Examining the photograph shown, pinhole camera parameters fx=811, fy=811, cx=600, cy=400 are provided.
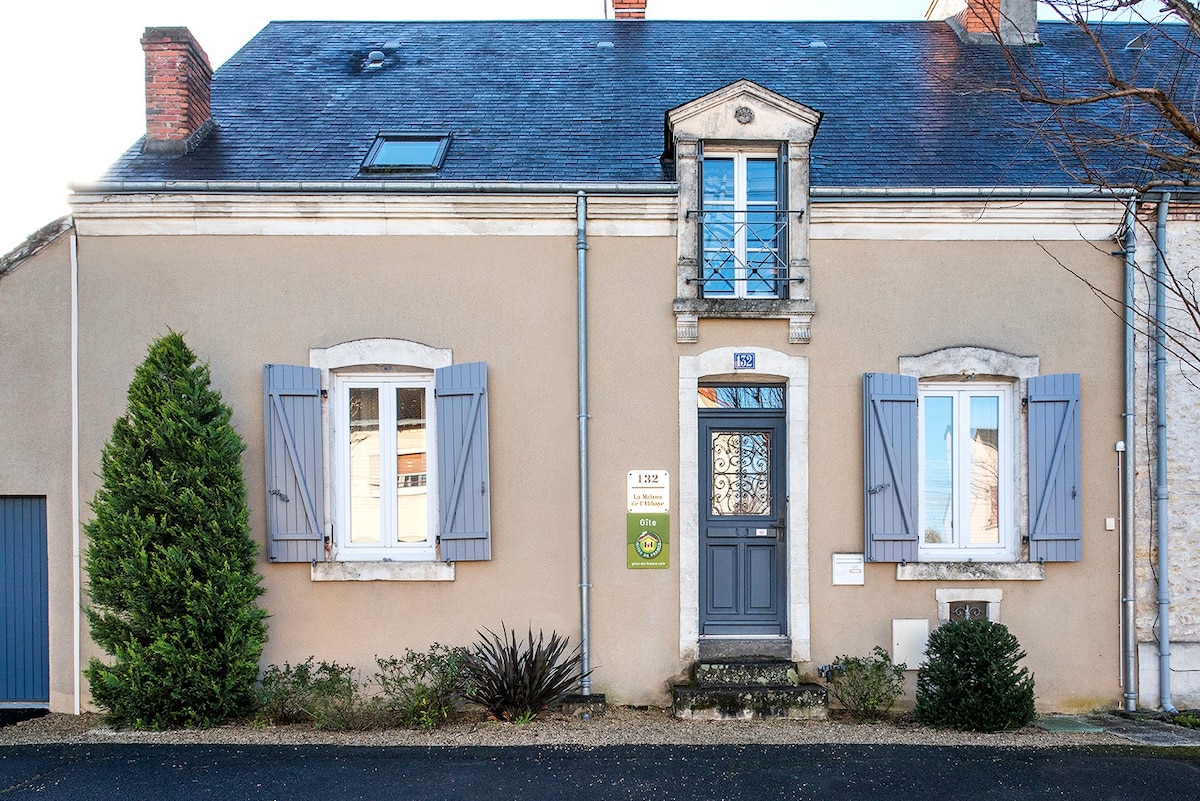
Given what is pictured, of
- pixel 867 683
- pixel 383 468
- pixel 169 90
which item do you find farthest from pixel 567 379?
pixel 169 90

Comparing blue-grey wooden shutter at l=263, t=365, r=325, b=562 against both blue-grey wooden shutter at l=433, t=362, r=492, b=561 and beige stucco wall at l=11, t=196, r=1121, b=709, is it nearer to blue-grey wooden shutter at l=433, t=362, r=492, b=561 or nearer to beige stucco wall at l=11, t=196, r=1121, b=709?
beige stucco wall at l=11, t=196, r=1121, b=709

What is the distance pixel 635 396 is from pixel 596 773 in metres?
2.88

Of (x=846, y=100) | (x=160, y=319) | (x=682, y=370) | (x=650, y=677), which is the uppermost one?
(x=846, y=100)

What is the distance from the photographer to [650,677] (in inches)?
260

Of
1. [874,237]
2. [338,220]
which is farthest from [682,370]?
[338,220]

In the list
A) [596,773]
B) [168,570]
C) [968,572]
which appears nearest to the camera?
[596,773]

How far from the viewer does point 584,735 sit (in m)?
5.91

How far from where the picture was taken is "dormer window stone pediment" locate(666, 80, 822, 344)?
6711 mm

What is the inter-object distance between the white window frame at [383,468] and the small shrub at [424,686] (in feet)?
2.71

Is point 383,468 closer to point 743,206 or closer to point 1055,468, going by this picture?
point 743,206

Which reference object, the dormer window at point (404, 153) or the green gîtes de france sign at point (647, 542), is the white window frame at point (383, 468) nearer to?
the green gîtes de france sign at point (647, 542)

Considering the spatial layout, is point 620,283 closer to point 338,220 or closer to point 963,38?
point 338,220

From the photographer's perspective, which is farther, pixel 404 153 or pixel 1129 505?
pixel 404 153

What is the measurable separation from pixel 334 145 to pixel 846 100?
5188mm
